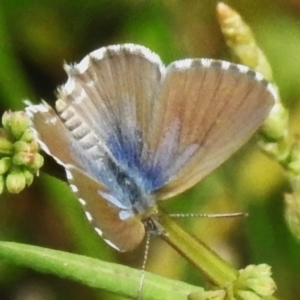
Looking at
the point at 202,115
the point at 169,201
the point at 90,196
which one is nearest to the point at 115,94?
the point at 202,115

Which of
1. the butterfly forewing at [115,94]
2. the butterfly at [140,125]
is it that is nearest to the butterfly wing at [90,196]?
the butterfly at [140,125]

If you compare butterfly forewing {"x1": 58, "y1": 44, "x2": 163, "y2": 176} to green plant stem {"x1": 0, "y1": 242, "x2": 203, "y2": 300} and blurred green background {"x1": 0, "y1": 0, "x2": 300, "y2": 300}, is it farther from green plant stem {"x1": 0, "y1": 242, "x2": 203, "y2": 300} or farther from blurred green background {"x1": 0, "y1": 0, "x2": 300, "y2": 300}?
blurred green background {"x1": 0, "y1": 0, "x2": 300, "y2": 300}

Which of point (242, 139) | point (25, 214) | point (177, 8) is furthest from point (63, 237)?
point (242, 139)

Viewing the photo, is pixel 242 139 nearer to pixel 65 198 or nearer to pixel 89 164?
pixel 89 164

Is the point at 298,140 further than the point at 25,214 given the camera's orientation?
No

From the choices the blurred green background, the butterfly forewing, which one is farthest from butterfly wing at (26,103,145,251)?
the blurred green background

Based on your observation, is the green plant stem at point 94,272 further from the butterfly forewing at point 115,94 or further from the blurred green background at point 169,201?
the blurred green background at point 169,201
